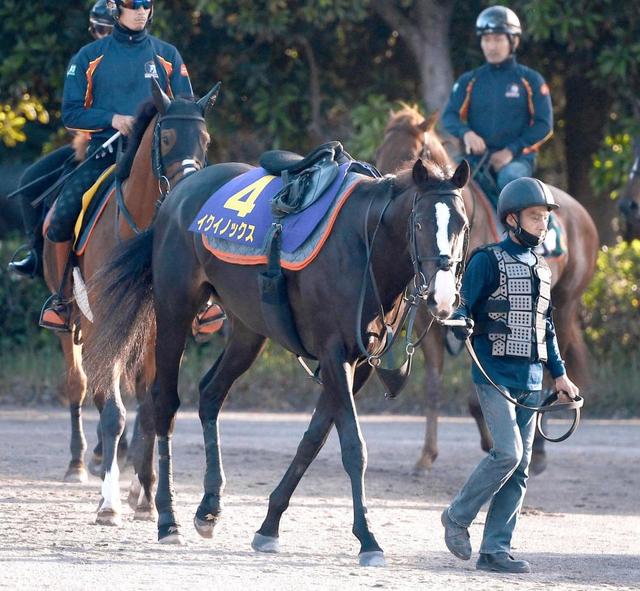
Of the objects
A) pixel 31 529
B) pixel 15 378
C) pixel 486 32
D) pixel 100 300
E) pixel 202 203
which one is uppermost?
pixel 486 32

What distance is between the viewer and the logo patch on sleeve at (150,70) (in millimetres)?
9453

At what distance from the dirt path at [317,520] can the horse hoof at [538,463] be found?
0.34 feet

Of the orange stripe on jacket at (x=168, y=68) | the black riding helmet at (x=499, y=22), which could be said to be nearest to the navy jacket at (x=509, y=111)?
the black riding helmet at (x=499, y=22)

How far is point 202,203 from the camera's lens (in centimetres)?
812

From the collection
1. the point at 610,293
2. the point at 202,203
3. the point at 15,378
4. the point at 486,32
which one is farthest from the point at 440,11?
the point at 202,203

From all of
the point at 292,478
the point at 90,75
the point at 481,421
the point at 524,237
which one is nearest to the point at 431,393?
the point at 481,421

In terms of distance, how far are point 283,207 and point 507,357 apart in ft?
4.67

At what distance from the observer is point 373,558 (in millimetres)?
6762

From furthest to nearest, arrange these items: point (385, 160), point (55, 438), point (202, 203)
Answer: point (55, 438) → point (385, 160) → point (202, 203)

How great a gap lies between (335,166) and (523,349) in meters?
1.44

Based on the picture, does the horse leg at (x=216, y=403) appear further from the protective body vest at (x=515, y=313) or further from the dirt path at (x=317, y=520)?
the protective body vest at (x=515, y=313)

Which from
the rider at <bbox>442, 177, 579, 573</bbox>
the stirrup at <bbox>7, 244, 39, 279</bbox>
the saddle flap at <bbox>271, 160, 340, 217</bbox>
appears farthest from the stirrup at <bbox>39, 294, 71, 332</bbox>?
the rider at <bbox>442, 177, 579, 573</bbox>

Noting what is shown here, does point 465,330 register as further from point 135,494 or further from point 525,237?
point 135,494

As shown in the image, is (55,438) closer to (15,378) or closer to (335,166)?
(15,378)
